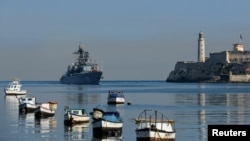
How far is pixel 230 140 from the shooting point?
18.6m

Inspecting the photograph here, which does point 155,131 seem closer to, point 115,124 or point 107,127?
point 107,127

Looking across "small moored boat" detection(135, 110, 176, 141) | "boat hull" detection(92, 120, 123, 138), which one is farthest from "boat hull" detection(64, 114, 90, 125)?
"small moored boat" detection(135, 110, 176, 141)

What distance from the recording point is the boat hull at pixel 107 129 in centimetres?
4447

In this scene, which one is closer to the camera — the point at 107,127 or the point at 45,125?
the point at 107,127

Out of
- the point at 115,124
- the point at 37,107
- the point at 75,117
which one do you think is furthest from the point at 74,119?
the point at 37,107

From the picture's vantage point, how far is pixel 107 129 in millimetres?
44781

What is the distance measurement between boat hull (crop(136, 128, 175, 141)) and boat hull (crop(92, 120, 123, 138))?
661 cm

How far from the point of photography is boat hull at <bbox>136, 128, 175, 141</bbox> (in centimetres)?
3697

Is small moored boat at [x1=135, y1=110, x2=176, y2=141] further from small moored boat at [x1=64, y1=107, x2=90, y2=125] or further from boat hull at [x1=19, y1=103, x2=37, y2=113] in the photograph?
boat hull at [x1=19, y1=103, x2=37, y2=113]

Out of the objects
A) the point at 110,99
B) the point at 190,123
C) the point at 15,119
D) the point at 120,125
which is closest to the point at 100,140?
the point at 120,125

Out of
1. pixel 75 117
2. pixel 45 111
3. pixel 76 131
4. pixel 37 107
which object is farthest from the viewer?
pixel 37 107

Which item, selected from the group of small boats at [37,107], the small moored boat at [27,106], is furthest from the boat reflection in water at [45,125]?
the small moored boat at [27,106]

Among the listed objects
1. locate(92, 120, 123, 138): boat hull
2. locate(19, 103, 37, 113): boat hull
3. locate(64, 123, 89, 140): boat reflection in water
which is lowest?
locate(64, 123, 89, 140): boat reflection in water

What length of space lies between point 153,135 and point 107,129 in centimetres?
832
